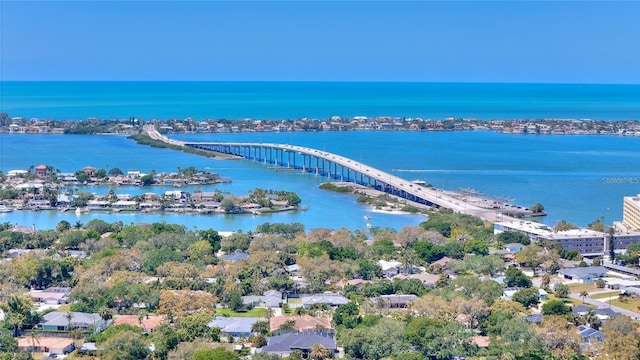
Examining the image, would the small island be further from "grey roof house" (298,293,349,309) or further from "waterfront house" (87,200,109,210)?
"grey roof house" (298,293,349,309)

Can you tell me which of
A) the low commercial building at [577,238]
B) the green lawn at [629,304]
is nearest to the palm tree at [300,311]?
the green lawn at [629,304]

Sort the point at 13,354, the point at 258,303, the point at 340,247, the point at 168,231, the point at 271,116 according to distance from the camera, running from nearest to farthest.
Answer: the point at 13,354 → the point at 258,303 → the point at 340,247 → the point at 168,231 → the point at 271,116

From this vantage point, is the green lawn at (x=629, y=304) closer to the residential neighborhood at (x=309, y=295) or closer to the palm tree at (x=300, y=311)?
the residential neighborhood at (x=309, y=295)

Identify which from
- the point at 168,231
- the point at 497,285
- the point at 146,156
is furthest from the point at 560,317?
the point at 146,156

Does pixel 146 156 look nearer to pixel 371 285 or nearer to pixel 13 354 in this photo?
pixel 371 285

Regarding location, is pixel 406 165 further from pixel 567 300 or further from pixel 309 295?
pixel 309 295

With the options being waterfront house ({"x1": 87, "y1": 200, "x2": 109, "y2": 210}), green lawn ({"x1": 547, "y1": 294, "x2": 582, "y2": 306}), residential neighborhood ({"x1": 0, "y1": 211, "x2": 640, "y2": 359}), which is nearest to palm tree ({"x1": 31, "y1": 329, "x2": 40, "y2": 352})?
residential neighborhood ({"x1": 0, "y1": 211, "x2": 640, "y2": 359})
